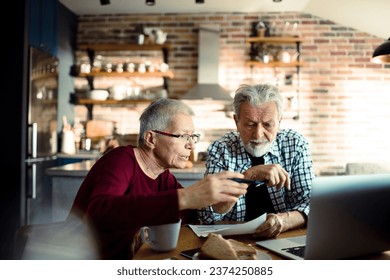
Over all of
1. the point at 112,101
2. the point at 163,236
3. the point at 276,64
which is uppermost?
the point at 276,64

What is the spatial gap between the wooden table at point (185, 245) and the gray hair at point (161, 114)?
0.98ft

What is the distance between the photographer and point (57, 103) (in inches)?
141

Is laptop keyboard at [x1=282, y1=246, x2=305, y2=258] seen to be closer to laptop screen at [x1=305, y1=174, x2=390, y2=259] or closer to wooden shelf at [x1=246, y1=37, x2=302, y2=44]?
laptop screen at [x1=305, y1=174, x2=390, y2=259]

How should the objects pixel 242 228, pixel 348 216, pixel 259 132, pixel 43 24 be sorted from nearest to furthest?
pixel 348 216 → pixel 242 228 → pixel 259 132 → pixel 43 24

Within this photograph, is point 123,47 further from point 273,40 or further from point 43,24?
point 273,40

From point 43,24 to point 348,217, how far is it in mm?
3217

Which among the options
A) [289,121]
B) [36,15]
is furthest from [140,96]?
[289,121]

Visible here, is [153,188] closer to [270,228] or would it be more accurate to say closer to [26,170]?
[270,228]

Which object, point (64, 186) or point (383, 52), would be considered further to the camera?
point (64, 186)

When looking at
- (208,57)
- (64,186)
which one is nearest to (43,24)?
(208,57)

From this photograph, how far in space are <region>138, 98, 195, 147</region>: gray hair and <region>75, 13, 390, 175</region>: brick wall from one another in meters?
2.75

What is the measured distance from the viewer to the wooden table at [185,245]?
0.85 m

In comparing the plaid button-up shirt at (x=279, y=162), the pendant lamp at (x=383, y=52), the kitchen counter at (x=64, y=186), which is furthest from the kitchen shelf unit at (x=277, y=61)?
the plaid button-up shirt at (x=279, y=162)

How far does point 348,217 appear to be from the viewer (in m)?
0.76
